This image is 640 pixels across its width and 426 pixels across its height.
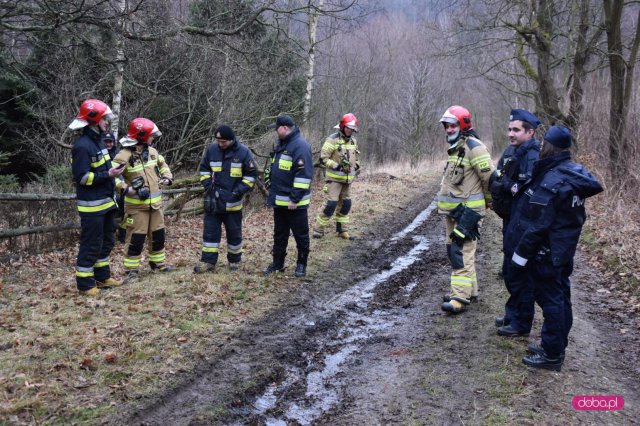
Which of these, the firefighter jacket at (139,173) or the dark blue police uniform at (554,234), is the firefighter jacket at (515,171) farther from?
the firefighter jacket at (139,173)

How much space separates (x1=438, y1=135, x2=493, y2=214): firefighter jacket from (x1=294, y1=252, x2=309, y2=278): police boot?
8.19 feet

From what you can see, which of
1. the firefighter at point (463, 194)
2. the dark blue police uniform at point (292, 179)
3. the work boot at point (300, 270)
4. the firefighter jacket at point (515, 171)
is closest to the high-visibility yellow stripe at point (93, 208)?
the dark blue police uniform at point (292, 179)

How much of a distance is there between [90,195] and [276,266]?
116 inches

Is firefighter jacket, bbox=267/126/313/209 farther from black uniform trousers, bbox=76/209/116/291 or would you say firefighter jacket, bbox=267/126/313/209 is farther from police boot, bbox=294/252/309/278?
black uniform trousers, bbox=76/209/116/291

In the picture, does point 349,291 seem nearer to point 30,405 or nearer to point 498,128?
point 30,405

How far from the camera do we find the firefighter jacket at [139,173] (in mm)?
7332

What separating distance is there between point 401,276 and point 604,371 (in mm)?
3732

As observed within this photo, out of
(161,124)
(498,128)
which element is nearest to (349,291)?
(161,124)

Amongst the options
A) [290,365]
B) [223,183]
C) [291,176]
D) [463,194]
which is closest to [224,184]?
[223,183]

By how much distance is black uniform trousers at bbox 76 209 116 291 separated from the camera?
22.1ft

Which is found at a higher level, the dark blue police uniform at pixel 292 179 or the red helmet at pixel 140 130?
the red helmet at pixel 140 130

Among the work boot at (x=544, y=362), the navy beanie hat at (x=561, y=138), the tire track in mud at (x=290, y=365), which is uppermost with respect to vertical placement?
the navy beanie hat at (x=561, y=138)

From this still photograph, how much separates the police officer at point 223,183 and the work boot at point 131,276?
92 cm

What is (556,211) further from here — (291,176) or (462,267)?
(291,176)
